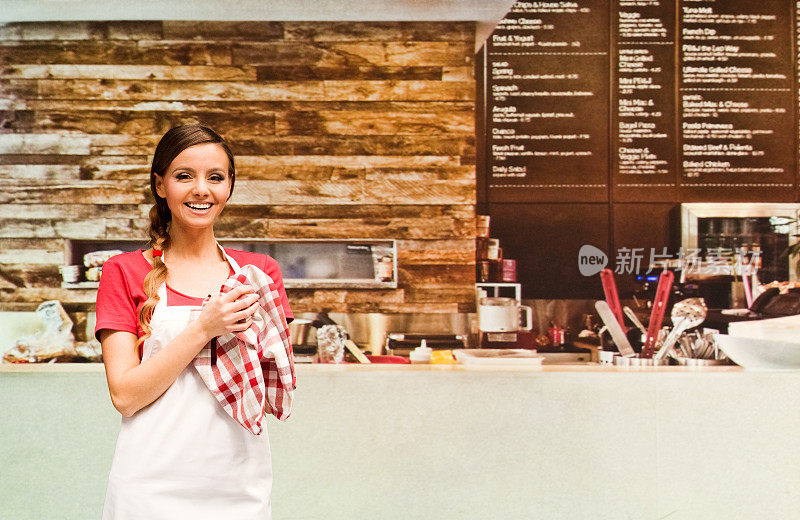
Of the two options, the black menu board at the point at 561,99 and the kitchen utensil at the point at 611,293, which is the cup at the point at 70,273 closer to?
the black menu board at the point at 561,99

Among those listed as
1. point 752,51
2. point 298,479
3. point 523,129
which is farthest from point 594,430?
point 752,51

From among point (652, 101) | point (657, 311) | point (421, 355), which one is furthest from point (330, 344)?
point (652, 101)

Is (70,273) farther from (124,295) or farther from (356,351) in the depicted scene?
(124,295)

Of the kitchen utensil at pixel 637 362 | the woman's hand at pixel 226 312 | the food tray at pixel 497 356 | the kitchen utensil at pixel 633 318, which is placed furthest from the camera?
the kitchen utensil at pixel 633 318

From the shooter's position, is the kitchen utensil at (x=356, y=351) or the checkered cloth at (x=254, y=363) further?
the kitchen utensil at (x=356, y=351)

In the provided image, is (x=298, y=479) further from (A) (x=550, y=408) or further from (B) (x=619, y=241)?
(B) (x=619, y=241)

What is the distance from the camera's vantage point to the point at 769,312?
9.70 feet

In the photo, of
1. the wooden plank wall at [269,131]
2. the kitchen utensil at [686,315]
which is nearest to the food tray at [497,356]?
the wooden plank wall at [269,131]

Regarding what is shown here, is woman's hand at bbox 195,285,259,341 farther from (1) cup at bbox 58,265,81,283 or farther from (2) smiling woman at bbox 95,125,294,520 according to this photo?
(1) cup at bbox 58,265,81,283

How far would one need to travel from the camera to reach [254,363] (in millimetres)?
1215

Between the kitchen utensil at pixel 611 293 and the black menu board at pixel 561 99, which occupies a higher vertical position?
the black menu board at pixel 561 99

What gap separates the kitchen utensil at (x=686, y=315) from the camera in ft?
9.43

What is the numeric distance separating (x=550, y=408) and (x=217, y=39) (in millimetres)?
2175

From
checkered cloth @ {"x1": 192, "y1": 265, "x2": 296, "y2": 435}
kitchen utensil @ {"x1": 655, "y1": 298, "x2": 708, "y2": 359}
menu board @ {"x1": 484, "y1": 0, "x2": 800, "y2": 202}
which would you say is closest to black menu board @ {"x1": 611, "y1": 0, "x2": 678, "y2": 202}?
menu board @ {"x1": 484, "y1": 0, "x2": 800, "y2": 202}
